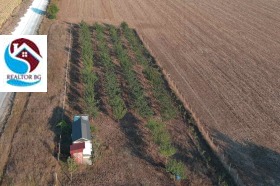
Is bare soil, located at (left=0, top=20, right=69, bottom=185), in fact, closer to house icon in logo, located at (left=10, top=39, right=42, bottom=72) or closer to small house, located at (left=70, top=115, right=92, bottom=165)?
small house, located at (left=70, top=115, right=92, bottom=165)

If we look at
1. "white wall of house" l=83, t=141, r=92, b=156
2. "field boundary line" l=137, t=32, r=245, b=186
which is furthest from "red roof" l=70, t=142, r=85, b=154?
"field boundary line" l=137, t=32, r=245, b=186

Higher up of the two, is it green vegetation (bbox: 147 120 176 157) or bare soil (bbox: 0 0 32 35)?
green vegetation (bbox: 147 120 176 157)

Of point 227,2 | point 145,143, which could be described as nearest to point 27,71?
point 145,143

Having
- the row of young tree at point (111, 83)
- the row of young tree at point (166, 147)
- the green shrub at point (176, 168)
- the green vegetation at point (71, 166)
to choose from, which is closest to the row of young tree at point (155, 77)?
the row of young tree at point (166, 147)

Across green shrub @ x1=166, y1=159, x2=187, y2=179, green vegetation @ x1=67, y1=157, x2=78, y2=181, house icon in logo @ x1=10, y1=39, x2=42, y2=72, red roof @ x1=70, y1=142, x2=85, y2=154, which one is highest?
house icon in logo @ x1=10, y1=39, x2=42, y2=72

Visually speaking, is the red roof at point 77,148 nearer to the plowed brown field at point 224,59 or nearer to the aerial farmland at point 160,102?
the aerial farmland at point 160,102

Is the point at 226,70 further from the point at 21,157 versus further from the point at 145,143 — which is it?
the point at 21,157
